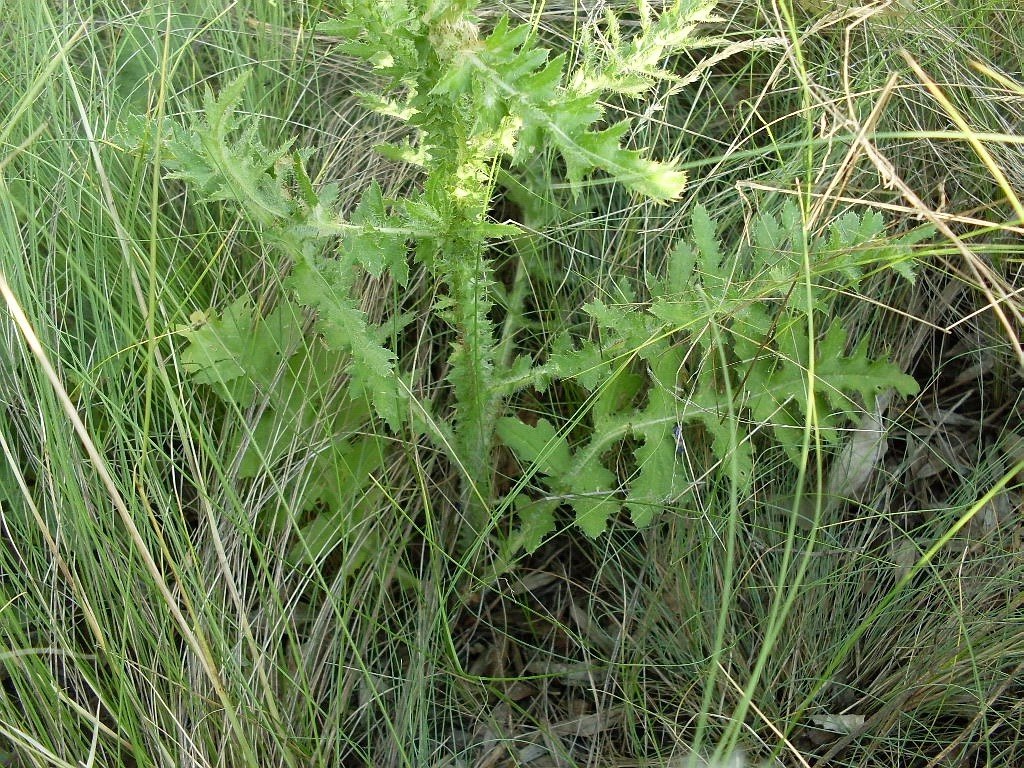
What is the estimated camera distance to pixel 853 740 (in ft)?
4.73

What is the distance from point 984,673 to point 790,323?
0.64m

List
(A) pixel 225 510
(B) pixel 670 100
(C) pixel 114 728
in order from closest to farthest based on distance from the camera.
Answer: (C) pixel 114 728, (A) pixel 225 510, (B) pixel 670 100

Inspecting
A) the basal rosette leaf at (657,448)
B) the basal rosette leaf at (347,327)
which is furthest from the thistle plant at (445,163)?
the basal rosette leaf at (657,448)

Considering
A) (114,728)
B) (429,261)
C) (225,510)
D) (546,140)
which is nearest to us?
(546,140)

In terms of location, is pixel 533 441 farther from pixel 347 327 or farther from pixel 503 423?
pixel 347 327

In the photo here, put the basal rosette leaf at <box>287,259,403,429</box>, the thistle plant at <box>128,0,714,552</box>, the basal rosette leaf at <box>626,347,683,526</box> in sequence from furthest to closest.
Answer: the basal rosette leaf at <box>626,347,683,526</box>
the basal rosette leaf at <box>287,259,403,429</box>
the thistle plant at <box>128,0,714,552</box>

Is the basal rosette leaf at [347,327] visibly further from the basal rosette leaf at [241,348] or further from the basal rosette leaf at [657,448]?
the basal rosette leaf at [657,448]

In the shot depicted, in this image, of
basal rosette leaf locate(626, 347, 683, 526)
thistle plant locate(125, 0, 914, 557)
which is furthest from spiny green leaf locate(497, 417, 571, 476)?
basal rosette leaf locate(626, 347, 683, 526)

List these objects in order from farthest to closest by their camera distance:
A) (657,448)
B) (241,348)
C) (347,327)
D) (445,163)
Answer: (241,348) → (657,448) → (347,327) → (445,163)

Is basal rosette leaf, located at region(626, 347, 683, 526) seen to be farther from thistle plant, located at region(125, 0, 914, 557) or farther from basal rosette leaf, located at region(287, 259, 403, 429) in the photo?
basal rosette leaf, located at region(287, 259, 403, 429)

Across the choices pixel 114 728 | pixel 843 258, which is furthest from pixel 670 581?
pixel 114 728

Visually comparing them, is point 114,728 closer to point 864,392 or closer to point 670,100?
point 864,392

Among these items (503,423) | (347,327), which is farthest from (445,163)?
(503,423)

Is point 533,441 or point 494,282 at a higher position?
point 494,282
